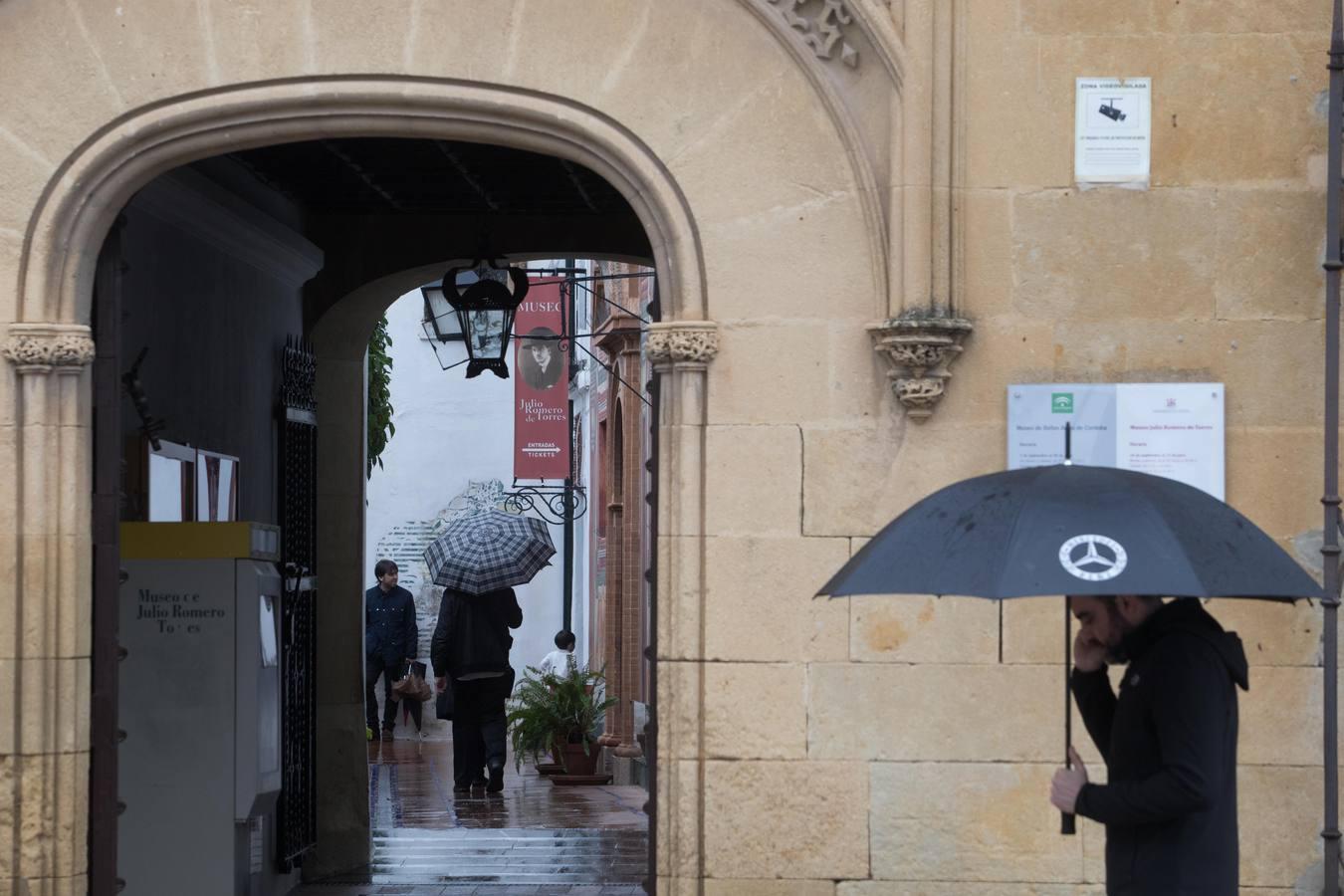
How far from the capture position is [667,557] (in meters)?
7.00

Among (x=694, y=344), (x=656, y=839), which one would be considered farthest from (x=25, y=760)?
(x=694, y=344)

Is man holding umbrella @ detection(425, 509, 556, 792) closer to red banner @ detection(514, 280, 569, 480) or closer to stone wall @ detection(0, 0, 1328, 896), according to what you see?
stone wall @ detection(0, 0, 1328, 896)

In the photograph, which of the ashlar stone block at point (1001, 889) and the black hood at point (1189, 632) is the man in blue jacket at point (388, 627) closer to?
the ashlar stone block at point (1001, 889)

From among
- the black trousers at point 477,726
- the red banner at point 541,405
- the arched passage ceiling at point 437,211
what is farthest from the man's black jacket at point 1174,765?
the red banner at point 541,405

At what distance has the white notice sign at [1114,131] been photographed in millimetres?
6867

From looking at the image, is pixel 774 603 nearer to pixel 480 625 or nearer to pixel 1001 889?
pixel 1001 889

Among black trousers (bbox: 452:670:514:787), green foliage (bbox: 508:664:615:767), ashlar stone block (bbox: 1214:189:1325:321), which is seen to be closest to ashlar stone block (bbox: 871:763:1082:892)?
ashlar stone block (bbox: 1214:189:1325:321)

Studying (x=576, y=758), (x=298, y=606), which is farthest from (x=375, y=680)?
(x=298, y=606)

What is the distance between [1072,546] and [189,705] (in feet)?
17.5

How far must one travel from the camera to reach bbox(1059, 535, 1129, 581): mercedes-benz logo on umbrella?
13.9 ft

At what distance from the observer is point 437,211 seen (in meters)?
11.8

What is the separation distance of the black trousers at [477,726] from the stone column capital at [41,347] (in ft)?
28.1

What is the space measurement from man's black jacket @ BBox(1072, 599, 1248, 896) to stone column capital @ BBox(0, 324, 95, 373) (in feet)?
12.6

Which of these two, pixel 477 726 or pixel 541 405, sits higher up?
pixel 541 405
